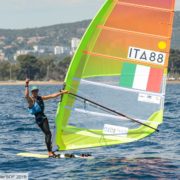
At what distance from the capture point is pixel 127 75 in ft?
43.0

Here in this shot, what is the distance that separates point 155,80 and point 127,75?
→ 0.64m

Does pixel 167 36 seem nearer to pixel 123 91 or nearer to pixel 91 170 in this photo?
pixel 123 91

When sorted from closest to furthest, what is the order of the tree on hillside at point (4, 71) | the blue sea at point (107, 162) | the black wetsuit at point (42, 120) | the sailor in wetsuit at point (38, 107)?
the blue sea at point (107, 162), the sailor in wetsuit at point (38, 107), the black wetsuit at point (42, 120), the tree on hillside at point (4, 71)

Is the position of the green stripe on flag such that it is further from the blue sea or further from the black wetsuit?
the black wetsuit

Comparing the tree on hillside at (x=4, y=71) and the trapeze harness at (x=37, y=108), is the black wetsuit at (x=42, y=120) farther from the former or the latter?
the tree on hillside at (x=4, y=71)

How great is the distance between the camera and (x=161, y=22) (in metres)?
12.8

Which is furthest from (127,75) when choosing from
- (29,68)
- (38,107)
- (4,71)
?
(4,71)

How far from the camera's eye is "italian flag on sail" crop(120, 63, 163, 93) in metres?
13.0

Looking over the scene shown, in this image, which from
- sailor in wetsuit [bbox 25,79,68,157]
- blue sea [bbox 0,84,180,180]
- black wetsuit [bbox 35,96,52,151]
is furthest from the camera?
black wetsuit [bbox 35,96,52,151]

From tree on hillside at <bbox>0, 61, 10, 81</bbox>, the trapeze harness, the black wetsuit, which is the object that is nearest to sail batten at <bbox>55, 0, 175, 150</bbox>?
the black wetsuit

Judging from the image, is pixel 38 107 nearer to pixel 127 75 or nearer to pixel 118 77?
pixel 118 77

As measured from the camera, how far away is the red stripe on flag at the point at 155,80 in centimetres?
1302

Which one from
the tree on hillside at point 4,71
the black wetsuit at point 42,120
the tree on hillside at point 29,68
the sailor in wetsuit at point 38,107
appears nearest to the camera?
the sailor in wetsuit at point 38,107

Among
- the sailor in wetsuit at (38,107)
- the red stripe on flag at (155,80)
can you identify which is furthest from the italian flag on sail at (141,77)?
the sailor in wetsuit at (38,107)
